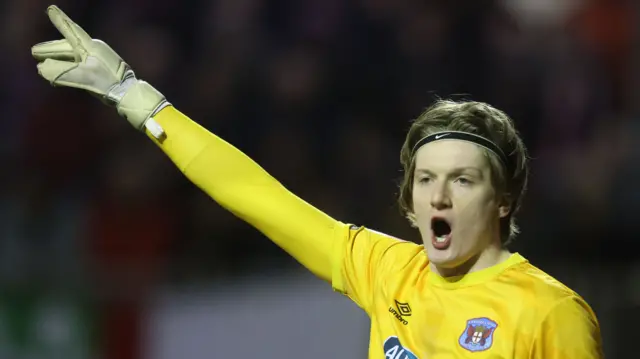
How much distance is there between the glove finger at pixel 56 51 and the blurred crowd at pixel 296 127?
1798 mm

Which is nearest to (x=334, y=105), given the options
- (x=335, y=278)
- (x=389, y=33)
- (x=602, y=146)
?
(x=389, y=33)

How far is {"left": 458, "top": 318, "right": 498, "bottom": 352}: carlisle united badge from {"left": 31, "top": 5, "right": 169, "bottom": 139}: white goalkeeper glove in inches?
36.3

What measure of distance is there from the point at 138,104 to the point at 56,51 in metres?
0.25

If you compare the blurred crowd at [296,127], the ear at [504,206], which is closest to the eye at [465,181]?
the ear at [504,206]

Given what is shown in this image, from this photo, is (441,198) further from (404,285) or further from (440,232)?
(404,285)

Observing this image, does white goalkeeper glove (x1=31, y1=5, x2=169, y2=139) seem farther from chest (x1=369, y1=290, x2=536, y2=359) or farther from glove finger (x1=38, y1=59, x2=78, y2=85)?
chest (x1=369, y1=290, x2=536, y2=359)

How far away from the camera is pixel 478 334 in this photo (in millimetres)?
2383

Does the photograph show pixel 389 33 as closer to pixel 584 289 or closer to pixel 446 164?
pixel 584 289

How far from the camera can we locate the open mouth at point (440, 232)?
8.09 ft

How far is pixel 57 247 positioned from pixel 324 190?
1.21 metres

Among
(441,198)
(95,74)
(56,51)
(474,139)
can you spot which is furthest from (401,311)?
(56,51)

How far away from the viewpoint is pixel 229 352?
4.35 metres

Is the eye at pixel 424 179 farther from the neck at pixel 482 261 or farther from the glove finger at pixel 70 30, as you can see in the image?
the glove finger at pixel 70 30

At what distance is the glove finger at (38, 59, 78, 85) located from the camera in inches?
108
